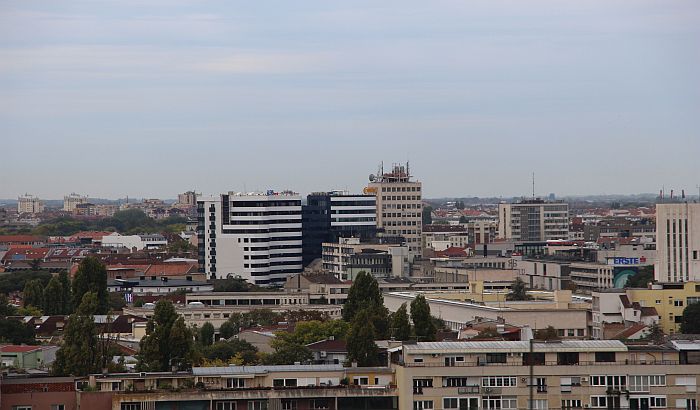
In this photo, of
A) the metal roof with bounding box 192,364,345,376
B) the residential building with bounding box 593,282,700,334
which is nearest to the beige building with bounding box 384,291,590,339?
the residential building with bounding box 593,282,700,334

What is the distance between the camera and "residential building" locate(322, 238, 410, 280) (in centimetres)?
10050

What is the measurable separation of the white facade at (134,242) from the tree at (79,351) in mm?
112856

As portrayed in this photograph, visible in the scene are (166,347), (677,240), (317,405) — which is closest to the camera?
(317,405)

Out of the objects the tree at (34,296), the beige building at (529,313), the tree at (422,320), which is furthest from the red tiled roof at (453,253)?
the tree at (422,320)

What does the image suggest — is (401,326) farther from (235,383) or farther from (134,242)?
(134,242)

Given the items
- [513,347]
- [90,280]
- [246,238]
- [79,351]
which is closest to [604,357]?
[513,347]

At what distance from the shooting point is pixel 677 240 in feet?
283

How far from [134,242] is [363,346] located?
119323mm

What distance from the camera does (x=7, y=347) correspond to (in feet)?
168

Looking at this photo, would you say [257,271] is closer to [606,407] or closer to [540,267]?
[540,267]

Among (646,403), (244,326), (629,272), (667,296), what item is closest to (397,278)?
(629,272)

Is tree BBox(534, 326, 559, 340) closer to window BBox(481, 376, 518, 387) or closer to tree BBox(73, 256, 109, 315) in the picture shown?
window BBox(481, 376, 518, 387)

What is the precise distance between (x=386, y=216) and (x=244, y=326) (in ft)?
182

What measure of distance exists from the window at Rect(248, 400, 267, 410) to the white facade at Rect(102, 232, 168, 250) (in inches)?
4959
